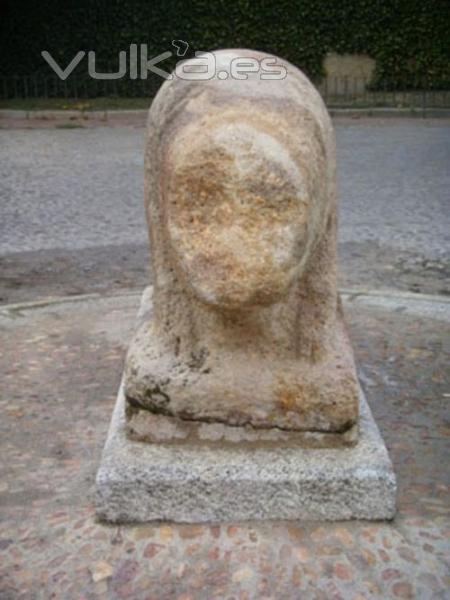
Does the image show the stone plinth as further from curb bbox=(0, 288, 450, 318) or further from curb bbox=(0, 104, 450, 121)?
curb bbox=(0, 104, 450, 121)

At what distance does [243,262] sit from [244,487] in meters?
Answer: 0.83

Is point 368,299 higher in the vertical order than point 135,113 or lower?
lower

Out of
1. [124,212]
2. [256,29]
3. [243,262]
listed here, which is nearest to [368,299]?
[243,262]

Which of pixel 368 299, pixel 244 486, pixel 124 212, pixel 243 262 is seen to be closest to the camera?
pixel 243 262

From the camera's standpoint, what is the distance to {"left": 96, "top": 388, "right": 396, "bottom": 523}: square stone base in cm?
262

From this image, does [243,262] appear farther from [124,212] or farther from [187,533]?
[124,212]

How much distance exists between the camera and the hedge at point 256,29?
52.1 feet

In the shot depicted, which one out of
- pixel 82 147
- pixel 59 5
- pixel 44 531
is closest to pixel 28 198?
pixel 82 147

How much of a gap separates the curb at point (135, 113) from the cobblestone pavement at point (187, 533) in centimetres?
1118

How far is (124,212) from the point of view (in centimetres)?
802

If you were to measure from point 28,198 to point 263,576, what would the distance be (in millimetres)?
6716

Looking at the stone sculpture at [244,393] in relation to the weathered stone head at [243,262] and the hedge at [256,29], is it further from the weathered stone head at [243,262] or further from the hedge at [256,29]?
the hedge at [256,29]

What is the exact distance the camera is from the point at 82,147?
464 inches

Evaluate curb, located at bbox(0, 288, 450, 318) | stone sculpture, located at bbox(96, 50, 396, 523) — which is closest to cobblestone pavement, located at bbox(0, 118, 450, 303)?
curb, located at bbox(0, 288, 450, 318)
